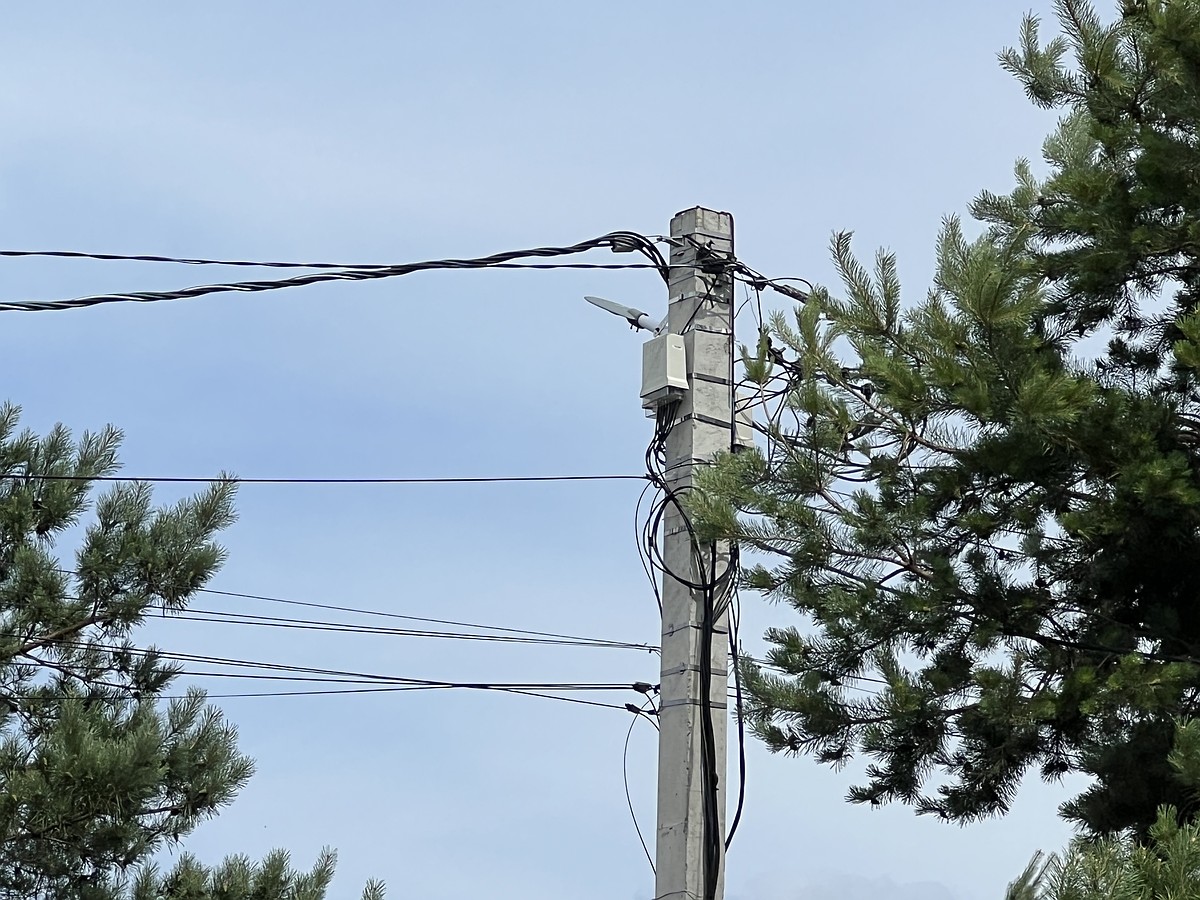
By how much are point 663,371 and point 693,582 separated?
93 cm

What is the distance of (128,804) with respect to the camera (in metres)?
9.61

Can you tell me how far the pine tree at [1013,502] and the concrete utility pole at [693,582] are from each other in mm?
222

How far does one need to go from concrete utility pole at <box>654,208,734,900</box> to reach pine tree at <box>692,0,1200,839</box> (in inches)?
8.7

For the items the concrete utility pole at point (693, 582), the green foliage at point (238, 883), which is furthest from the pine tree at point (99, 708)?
the concrete utility pole at point (693, 582)

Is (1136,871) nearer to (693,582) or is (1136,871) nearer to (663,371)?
(693,582)

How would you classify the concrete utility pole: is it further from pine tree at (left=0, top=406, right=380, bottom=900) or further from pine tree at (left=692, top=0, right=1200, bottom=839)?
pine tree at (left=0, top=406, right=380, bottom=900)

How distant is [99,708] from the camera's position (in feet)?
32.9

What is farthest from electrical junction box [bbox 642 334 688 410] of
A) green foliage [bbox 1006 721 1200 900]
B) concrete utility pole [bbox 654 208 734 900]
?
green foliage [bbox 1006 721 1200 900]

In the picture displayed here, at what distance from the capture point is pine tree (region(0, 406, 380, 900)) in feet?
31.0

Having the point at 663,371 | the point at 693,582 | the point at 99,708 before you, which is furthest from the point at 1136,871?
the point at 99,708

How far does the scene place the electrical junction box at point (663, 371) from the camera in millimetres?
7414

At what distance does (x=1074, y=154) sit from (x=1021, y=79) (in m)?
0.46

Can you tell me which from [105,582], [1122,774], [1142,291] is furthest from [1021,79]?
[105,582]

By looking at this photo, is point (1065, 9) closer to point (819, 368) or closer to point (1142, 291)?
point (1142, 291)
